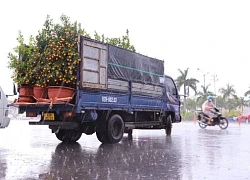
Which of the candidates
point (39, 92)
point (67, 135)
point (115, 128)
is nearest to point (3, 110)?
point (39, 92)

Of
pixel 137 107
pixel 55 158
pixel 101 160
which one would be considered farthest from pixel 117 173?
pixel 137 107

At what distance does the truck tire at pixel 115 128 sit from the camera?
9.97m

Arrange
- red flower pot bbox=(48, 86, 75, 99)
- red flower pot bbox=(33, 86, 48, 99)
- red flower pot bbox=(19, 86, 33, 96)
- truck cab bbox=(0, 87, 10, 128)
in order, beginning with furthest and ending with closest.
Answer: truck cab bbox=(0, 87, 10, 128) → red flower pot bbox=(19, 86, 33, 96) → red flower pot bbox=(33, 86, 48, 99) → red flower pot bbox=(48, 86, 75, 99)

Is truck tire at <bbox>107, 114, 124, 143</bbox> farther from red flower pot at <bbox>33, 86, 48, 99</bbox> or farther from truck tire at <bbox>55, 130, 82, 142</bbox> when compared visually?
red flower pot at <bbox>33, 86, 48, 99</bbox>

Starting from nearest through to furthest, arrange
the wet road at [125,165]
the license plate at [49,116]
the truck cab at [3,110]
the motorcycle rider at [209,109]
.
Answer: the wet road at [125,165] → the license plate at [49,116] → the truck cab at [3,110] → the motorcycle rider at [209,109]

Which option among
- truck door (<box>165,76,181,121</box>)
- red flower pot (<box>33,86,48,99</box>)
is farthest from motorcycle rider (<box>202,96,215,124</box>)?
red flower pot (<box>33,86,48,99</box>)

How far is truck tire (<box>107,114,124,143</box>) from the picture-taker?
9.97 m

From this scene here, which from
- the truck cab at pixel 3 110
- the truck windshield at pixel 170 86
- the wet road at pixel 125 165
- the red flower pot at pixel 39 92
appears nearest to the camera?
the wet road at pixel 125 165

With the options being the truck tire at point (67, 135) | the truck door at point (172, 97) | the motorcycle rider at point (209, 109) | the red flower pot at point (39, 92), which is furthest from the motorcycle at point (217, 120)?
the red flower pot at point (39, 92)

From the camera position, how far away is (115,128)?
34.0 feet

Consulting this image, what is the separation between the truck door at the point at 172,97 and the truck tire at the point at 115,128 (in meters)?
3.63

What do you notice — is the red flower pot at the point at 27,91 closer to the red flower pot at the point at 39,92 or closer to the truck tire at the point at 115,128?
the red flower pot at the point at 39,92

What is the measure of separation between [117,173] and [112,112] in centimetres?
486

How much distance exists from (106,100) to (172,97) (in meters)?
4.86
